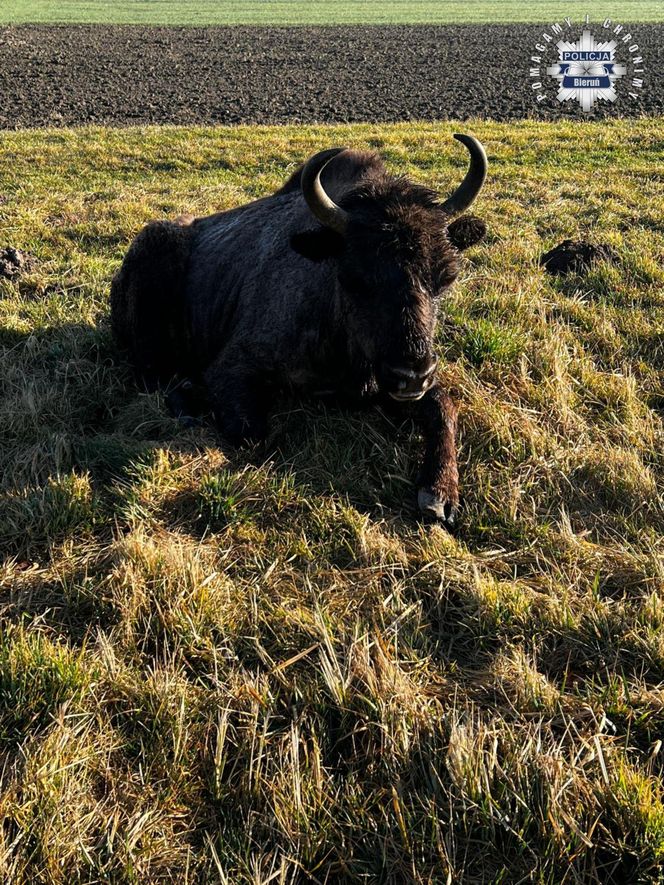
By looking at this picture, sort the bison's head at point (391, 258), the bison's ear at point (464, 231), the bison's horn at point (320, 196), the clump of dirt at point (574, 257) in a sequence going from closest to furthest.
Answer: the bison's head at point (391, 258), the bison's horn at point (320, 196), the bison's ear at point (464, 231), the clump of dirt at point (574, 257)

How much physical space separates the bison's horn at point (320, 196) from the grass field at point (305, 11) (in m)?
47.6

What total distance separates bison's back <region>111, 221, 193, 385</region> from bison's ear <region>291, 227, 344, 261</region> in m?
1.88

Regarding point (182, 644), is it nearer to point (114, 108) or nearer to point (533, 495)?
point (533, 495)

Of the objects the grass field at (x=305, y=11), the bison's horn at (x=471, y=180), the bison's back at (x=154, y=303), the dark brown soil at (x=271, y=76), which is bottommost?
the bison's back at (x=154, y=303)

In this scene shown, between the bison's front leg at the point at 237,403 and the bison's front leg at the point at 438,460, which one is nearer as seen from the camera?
the bison's front leg at the point at 438,460

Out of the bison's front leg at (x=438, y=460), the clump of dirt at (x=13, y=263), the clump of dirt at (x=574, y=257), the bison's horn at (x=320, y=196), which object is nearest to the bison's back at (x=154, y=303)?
the clump of dirt at (x=13, y=263)

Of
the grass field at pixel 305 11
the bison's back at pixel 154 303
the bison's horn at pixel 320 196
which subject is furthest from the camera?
the grass field at pixel 305 11

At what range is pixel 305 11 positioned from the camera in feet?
173

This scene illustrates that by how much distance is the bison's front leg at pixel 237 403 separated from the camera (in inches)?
184

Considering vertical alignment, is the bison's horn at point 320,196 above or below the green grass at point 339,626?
above

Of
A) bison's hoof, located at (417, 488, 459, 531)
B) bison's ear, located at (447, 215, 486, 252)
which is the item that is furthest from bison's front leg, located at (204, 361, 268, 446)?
bison's ear, located at (447, 215, 486, 252)

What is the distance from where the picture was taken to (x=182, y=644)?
295cm

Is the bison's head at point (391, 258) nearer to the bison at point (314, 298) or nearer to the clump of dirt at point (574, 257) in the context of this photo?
the bison at point (314, 298)

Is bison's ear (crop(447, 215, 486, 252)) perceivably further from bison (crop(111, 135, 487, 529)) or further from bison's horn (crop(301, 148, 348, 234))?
bison's horn (crop(301, 148, 348, 234))
